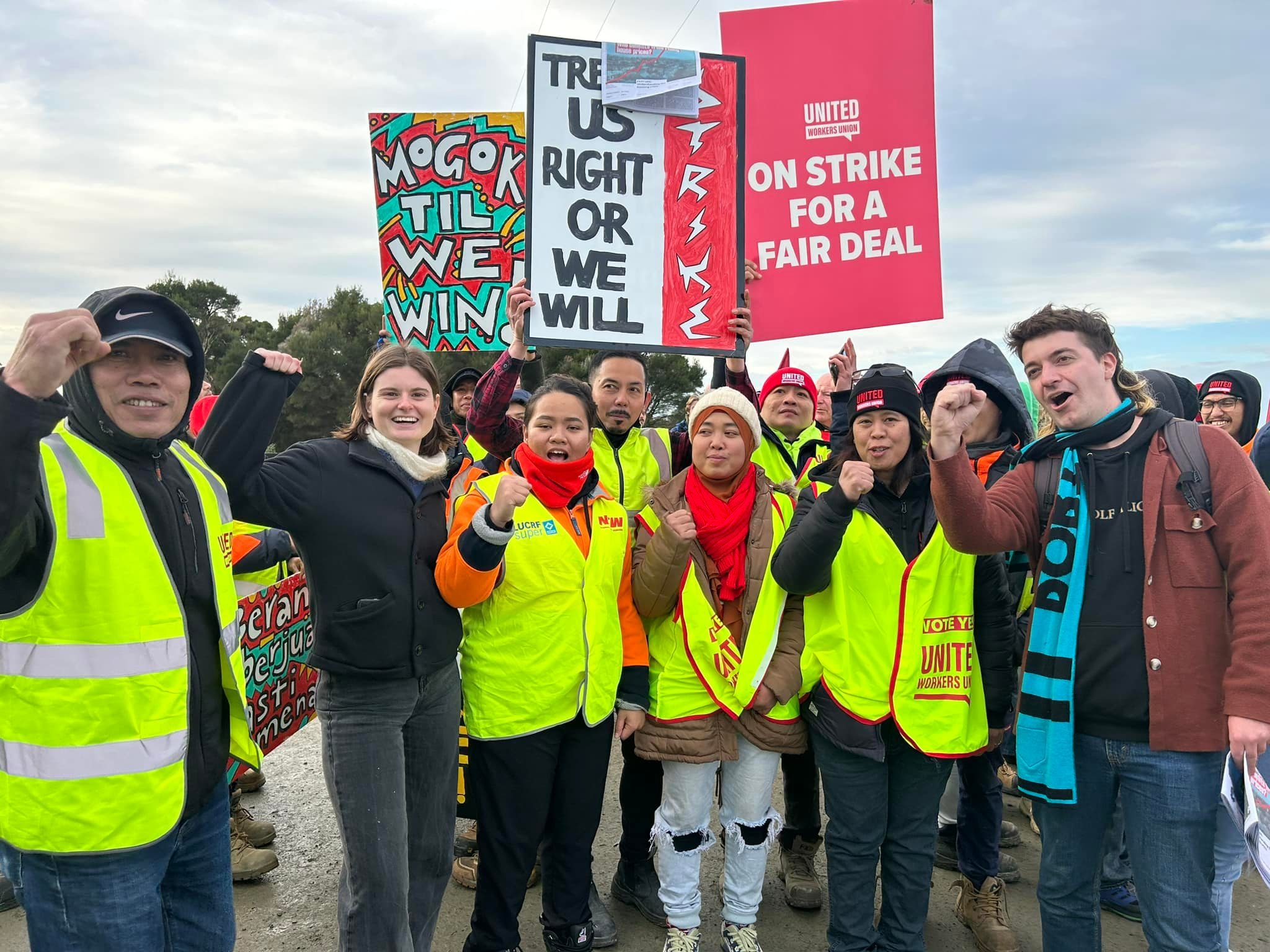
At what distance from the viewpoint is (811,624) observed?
10.5ft

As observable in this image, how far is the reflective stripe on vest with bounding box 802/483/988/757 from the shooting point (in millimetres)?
2982

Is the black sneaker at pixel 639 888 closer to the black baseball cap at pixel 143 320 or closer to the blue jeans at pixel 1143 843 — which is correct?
the blue jeans at pixel 1143 843

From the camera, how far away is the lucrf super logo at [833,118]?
4.12m

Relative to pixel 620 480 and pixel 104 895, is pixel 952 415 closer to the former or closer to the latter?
pixel 620 480

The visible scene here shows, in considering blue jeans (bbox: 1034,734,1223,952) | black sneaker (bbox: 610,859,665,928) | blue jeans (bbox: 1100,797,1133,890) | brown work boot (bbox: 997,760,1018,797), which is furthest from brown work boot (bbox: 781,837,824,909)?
brown work boot (bbox: 997,760,1018,797)

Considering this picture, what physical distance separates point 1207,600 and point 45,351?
10.2 feet

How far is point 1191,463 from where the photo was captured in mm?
2492

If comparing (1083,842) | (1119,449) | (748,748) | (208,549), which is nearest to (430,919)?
(748,748)

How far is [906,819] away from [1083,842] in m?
0.63

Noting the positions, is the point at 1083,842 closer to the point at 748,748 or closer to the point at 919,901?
the point at 919,901

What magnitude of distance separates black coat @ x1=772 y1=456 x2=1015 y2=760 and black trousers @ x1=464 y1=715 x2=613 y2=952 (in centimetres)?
90

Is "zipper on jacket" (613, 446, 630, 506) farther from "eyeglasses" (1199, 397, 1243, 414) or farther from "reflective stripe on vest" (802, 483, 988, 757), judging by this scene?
"eyeglasses" (1199, 397, 1243, 414)

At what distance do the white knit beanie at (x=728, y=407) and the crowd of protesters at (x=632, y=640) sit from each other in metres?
0.02

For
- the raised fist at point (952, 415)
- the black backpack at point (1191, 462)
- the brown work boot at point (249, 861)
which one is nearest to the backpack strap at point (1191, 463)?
the black backpack at point (1191, 462)
